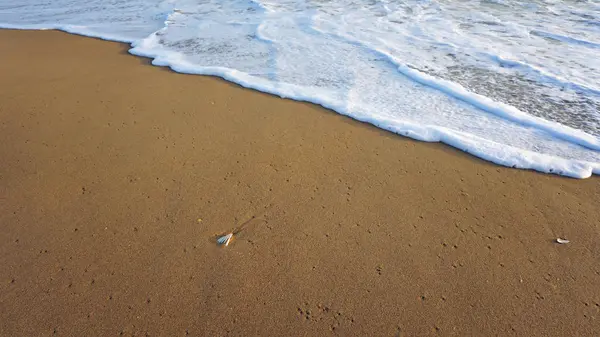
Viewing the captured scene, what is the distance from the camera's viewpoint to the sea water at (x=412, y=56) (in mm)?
3852

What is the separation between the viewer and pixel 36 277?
2.38m

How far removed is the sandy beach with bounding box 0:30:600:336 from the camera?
7.14ft

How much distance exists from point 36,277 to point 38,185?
3.38 feet

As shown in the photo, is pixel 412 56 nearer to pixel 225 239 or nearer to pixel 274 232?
pixel 274 232

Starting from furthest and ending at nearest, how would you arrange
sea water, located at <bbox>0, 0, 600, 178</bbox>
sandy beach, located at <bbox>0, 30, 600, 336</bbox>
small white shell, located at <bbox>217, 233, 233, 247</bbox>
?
sea water, located at <bbox>0, 0, 600, 178</bbox> → small white shell, located at <bbox>217, 233, 233, 247</bbox> → sandy beach, located at <bbox>0, 30, 600, 336</bbox>

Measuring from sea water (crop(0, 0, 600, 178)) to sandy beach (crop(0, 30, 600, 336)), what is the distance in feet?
1.65

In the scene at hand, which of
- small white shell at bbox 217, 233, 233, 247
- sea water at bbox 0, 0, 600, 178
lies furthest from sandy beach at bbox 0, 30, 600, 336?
sea water at bbox 0, 0, 600, 178

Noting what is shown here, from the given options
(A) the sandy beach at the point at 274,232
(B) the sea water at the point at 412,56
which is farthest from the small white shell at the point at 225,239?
(B) the sea water at the point at 412,56

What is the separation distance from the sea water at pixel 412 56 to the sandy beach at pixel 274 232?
0.50 m

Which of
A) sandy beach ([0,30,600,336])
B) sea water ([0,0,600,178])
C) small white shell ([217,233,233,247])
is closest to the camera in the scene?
sandy beach ([0,30,600,336])

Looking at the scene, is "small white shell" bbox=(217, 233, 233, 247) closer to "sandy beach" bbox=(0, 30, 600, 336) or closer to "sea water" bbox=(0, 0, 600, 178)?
"sandy beach" bbox=(0, 30, 600, 336)

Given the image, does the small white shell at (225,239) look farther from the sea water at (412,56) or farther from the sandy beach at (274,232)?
the sea water at (412,56)

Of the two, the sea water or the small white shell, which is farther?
the sea water

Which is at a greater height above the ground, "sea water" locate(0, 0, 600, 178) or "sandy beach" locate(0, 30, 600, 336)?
"sea water" locate(0, 0, 600, 178)
